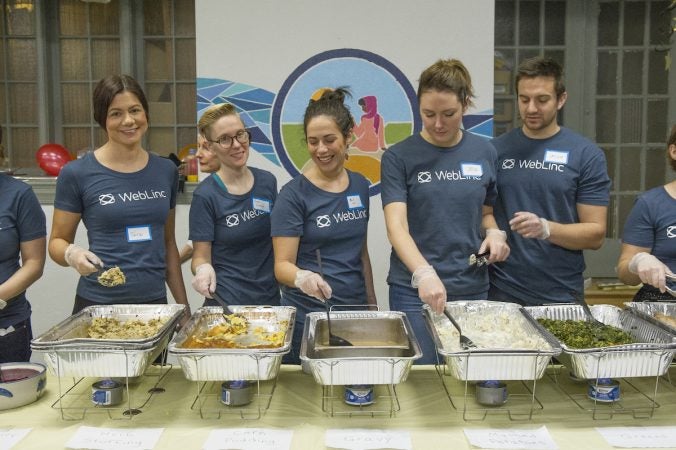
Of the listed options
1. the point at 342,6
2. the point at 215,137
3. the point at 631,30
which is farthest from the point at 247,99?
the point at 631,30

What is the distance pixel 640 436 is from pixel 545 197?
37.6 inches

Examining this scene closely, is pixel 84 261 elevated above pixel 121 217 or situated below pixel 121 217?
below

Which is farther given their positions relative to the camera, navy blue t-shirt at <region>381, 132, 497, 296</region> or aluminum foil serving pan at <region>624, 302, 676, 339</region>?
navy blue t-shirt at <region>381, 132, 497, 296</region>

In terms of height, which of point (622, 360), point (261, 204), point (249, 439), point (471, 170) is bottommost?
point (249, 439)

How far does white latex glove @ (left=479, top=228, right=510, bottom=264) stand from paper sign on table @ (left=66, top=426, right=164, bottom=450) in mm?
1140

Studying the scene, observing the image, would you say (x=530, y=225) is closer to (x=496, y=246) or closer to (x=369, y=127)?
(x=496, y=246)

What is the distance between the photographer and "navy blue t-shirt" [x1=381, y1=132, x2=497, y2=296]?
2027 mm

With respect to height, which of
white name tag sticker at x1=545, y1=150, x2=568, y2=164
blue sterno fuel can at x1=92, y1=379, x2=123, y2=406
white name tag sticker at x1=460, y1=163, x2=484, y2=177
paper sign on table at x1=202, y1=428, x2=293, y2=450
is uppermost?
white name tag sticker at x1=545, y1=150, x2=568, y2=164

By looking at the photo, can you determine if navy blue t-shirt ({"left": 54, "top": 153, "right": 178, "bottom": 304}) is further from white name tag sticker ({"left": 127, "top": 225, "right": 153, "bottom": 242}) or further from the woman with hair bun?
the woman with hair bun

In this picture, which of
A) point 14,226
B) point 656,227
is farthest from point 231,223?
point 656,227

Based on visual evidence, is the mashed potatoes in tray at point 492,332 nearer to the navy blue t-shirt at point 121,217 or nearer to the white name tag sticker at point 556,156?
the white name tag sticker at point 556,156

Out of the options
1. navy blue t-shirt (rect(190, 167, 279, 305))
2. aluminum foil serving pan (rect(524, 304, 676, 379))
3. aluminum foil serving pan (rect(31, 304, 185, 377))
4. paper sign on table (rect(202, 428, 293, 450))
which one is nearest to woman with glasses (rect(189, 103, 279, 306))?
navy blue t-shirt (rect(190, 167, 279, 305))

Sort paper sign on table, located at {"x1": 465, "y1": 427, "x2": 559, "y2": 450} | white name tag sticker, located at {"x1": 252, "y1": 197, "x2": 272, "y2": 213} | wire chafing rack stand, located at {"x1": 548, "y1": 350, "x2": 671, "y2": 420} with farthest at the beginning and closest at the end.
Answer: white name tag sticker, located at {"x1": 252, "y1": 197, "x2": 272, "y2": 213}
wire chafing rack stand, located at {"x1": 548, "y1": 350, "x2": 671, "y2": 420}
paper sign on table, located at {"x1": 465, "y1": 427, "x2": 559, "y2": 450}

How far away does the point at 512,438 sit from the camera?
1399 mm
